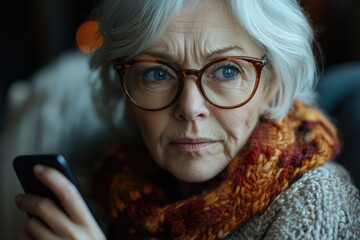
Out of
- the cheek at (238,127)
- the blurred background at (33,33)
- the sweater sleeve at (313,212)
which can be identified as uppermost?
the blurred background at (33,33)

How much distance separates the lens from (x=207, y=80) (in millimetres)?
1105

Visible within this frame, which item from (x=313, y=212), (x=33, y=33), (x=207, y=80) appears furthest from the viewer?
(x=33, y=33)

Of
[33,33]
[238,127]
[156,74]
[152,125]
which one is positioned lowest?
[238,127]

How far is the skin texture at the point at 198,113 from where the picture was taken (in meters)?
1.08

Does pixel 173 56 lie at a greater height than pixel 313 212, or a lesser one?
greater

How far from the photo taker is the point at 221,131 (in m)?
1.15

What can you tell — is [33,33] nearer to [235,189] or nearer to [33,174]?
[33,174]

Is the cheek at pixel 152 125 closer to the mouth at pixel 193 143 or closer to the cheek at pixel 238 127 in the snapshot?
the mouth at pixel 193 143

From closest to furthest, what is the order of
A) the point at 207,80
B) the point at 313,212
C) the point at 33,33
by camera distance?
the point at 313,212
the point at 207,80
the point at 33,33

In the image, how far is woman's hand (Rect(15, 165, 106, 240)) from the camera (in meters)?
1.02

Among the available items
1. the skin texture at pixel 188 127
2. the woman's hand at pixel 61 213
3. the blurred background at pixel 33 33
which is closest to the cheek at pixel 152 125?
the skin texture at pixel 188 127

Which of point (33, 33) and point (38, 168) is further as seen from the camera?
point (33, 33)

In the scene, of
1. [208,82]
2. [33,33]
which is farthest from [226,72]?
[33,33]

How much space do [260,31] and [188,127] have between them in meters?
0.28
